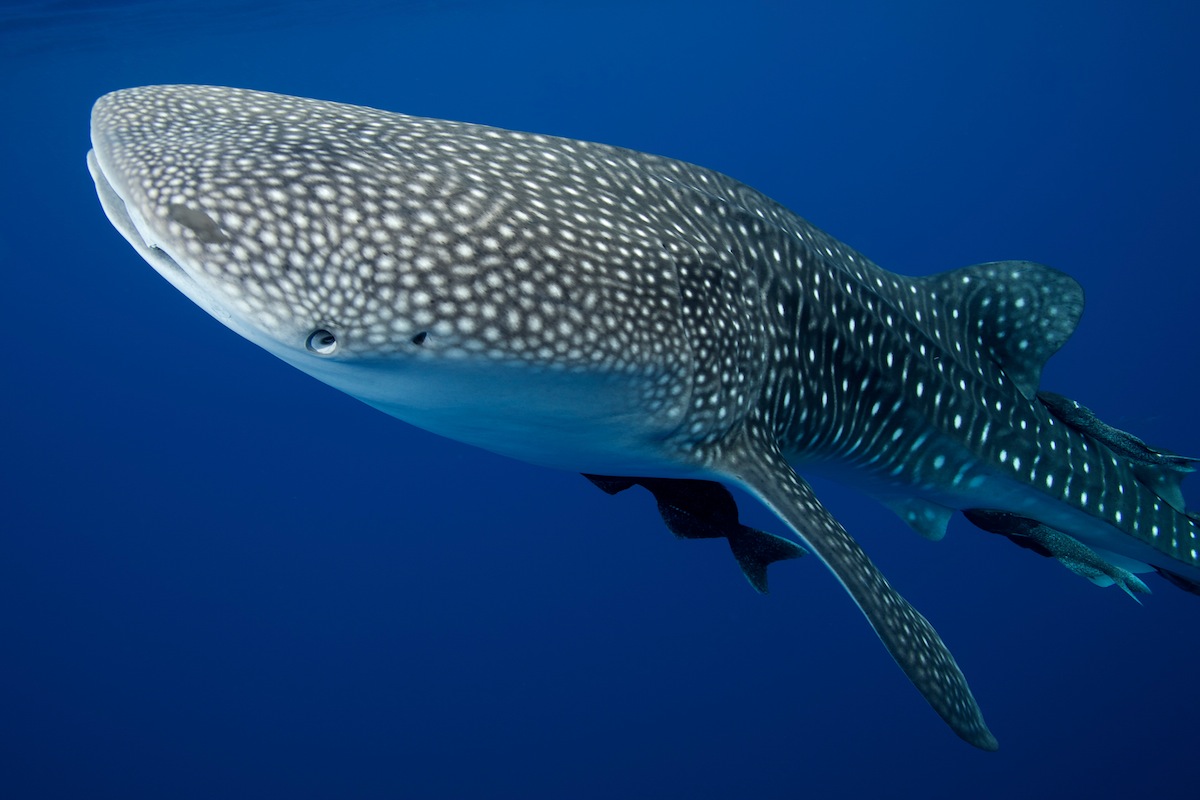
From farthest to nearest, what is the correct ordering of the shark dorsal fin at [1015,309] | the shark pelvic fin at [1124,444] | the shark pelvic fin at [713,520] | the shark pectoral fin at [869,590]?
the shark pelvic fin at [1124,444]
the shark dorsal fin at [1015,309]
the shark pelvic fin at [713,520]
the shark pectoral fin at [869,590]

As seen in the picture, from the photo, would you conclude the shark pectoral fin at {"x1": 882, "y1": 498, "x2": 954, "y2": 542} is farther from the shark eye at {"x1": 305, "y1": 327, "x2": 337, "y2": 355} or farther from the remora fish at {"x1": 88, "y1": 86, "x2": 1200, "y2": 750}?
the shark eye at {"x1": 305, "y1": 327, "x2": 337, "y2": 355}

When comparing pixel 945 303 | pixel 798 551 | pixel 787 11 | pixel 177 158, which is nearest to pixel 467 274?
pixel 177 158

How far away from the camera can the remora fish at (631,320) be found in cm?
184

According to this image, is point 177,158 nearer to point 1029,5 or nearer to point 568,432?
point 568,432

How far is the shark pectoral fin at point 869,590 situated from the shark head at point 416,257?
0.43 m

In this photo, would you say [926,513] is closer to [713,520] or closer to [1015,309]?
[1015,309]

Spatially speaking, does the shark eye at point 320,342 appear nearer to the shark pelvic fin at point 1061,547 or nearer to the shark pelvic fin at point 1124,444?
the shark pelvic fin at point 1061,547

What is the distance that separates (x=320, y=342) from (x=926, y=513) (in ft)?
12.5

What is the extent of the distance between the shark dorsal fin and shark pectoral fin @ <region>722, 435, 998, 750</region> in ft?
6.18

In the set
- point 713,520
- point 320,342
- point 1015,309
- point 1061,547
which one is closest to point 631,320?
point 320,342

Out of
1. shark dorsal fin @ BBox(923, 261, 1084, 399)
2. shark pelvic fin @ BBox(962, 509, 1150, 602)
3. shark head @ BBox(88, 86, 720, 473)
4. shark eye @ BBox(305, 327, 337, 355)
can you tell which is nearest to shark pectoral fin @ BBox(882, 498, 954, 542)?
shark pelvic fin @ BBox(962, 509, 1150, 602)

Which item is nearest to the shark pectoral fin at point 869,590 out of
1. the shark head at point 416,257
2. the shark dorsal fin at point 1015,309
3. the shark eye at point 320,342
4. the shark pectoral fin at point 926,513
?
the shark head at point 416,257

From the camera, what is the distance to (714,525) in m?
3.54

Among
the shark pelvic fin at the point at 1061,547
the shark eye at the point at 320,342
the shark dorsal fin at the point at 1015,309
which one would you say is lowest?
the shark pelvic fin at the point at 1061,547
